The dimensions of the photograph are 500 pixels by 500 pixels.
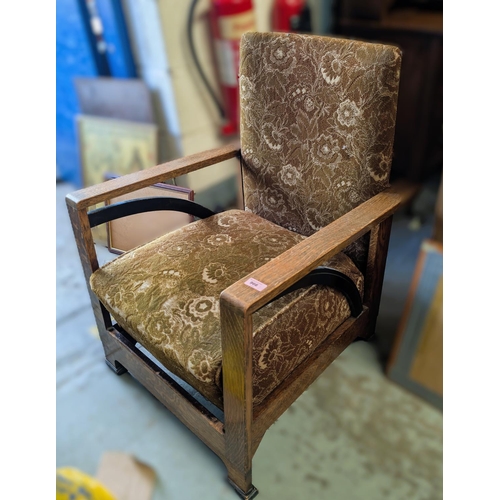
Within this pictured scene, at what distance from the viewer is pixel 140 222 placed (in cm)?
125

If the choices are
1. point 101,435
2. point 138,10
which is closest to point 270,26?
point 138,10

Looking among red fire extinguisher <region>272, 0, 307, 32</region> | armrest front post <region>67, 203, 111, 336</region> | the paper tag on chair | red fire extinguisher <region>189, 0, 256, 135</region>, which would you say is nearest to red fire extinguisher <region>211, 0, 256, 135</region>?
red fire extinguisher <region>189, 0, 256, 135</region>

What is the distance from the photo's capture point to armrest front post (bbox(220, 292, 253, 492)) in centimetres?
77

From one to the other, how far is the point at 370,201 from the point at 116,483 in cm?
93

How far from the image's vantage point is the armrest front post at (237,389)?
768 mm

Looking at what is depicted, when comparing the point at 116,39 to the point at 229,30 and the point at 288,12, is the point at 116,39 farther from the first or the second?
the point at 288,12

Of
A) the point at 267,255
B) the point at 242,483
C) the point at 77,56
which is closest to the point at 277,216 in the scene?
the point at 267,255

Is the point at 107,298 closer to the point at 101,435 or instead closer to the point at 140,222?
the point at 140,222

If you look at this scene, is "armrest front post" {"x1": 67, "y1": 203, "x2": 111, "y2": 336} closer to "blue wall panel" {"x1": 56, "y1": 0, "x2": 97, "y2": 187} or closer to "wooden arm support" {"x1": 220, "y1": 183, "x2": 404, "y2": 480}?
"wooden arm support" {"x1": 220, "y1": 183, "x2": 404, "y2": 480}

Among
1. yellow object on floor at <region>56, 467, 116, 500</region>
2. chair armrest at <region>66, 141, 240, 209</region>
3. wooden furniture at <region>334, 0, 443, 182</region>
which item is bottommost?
yellow object on floor at <region>56, 467, 116, 500</region>

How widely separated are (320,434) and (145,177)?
81 centimetres

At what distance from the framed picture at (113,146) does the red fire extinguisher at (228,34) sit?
393 millimetres

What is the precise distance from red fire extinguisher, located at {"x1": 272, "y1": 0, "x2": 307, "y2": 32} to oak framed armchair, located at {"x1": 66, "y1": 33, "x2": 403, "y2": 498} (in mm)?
1017

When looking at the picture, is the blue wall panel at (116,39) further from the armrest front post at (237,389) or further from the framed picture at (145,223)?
the armrest front post at (237,389)
